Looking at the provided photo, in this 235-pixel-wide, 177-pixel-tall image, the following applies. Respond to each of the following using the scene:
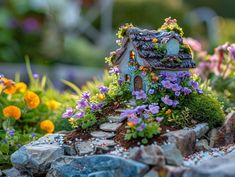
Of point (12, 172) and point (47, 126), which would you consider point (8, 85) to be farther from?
point (12, 172)

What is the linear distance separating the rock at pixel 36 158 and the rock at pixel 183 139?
1.02 metres

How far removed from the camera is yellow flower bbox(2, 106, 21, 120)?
5805mm

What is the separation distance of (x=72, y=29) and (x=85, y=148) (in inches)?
551

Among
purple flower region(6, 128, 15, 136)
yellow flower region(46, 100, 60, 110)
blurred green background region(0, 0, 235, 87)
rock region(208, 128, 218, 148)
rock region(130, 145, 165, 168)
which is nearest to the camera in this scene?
rock region(130, 145, 165, 168)

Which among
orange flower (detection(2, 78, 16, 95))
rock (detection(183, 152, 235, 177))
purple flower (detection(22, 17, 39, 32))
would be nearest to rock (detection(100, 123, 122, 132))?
rock (detection(183, 152, 235, 177))

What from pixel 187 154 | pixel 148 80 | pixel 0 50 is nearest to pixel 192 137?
pixel 187 154

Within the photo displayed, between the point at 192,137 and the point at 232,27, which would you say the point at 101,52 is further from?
the point at 192,137

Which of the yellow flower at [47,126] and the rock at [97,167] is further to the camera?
the yellow flower at [47,126]

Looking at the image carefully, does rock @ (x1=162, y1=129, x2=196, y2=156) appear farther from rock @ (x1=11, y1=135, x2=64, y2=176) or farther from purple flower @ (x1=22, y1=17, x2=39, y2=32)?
purple flower @ (x1=22, y1=17, x2=39, y2=32)

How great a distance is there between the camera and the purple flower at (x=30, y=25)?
15844mm

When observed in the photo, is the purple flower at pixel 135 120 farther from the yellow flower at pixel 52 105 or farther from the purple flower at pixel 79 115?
the yellow flower at pixel 52 105

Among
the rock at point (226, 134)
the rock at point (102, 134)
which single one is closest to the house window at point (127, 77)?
the rock at point (102, 134)

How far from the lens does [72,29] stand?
18422mm

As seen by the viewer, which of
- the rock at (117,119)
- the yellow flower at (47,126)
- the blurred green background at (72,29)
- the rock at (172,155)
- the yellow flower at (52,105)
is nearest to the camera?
the rock at (172,155)
